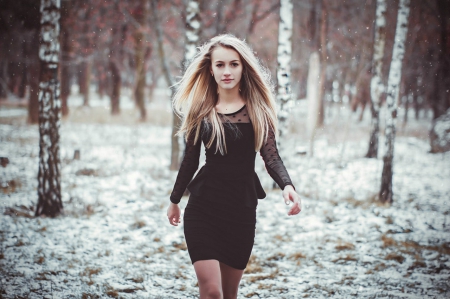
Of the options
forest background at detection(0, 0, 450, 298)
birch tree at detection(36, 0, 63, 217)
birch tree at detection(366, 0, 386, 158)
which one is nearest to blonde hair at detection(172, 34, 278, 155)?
forest background at detection(0, 0, 450, 298)

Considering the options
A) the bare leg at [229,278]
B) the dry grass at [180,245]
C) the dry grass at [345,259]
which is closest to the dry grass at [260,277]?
the dry grass at [345,259]

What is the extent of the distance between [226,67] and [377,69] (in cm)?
1067

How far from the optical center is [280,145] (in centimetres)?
916

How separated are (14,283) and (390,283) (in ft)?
14.4

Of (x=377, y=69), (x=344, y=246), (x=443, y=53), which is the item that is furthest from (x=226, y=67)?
(x=443, y=53)

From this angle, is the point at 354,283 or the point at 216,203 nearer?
the point at 216,203

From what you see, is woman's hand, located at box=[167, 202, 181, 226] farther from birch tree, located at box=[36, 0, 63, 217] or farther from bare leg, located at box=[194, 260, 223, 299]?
birch tree, located at box=[36, 0, 63, 217]

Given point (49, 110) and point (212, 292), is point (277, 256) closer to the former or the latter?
point (212, 292)

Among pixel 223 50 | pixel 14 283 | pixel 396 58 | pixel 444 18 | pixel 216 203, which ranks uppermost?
pixel 444 18

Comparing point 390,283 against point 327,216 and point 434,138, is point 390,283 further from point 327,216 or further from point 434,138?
point 434,138

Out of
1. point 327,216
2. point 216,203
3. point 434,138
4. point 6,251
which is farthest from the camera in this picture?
point 434,138

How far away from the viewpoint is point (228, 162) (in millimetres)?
2945

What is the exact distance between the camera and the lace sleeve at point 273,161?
2.88 meters

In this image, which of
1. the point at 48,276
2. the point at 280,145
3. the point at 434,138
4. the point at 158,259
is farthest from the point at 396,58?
the point at 434,138
